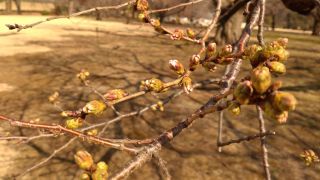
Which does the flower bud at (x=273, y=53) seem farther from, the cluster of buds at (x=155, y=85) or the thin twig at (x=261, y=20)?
the thin twig at (x=261, y=20)

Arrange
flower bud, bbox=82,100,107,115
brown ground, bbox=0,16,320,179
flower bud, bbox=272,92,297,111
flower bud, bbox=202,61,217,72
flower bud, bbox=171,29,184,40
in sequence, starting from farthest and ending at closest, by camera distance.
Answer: brown ground, bbox=0,16,320,179 → flower bud, bbox=171,29,184,40 → flower bud, bbox=202,61,217,72 → flower bud, bbox=82,100,107,115 → flower bud, bbox=272,92,297,111

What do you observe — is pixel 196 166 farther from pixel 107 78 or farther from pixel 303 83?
pixel 303 83

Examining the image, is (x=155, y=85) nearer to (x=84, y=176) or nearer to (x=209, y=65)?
(x=209, y=65)

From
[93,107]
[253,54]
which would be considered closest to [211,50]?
[253,54]

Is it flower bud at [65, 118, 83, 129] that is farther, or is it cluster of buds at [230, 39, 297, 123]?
flower bud at [65, 118, 83, 129]

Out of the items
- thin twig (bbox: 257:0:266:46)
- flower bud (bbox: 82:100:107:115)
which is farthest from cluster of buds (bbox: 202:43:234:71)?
thin twig (bbox: 257:0:266:46)

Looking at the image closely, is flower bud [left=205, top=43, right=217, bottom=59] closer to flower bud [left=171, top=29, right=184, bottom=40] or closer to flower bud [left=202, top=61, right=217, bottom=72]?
flower bud [left=202, top=61, right=217, bottom=72]
